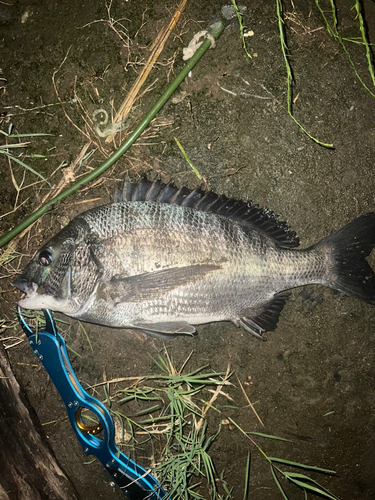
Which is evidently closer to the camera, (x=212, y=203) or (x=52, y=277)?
(x=52, y=277)

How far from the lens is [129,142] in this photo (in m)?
2.67

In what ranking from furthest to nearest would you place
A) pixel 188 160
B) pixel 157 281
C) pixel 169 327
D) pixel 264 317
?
pixel 188 160 → pixel 264 317 → pixel 169 327 → pixel 157 281

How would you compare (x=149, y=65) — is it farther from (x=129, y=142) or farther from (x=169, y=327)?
(x=169, y=327)

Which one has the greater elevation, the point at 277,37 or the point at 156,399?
the point at 277,37

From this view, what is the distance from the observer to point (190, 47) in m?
2.77

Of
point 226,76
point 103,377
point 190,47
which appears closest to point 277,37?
point 226,76

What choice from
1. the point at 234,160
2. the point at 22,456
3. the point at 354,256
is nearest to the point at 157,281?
the point at 234,160

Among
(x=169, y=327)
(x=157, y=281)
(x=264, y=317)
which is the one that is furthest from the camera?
(x=264, y=317)

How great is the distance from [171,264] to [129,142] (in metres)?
1.08

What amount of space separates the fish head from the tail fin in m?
1.89

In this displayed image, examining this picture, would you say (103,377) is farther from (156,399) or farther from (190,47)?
(190,47)

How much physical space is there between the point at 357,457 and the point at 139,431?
1.96 m

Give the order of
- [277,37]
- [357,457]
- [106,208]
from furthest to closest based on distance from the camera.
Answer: [357,457]
[277,37]
[106,208]

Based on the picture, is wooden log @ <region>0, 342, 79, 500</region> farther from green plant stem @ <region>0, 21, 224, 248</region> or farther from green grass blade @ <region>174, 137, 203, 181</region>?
green grass blade @ <region>174, 137, 203, 181</region>
